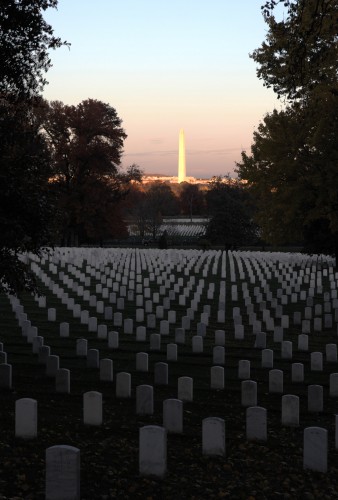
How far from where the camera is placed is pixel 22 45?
1119 centimetres

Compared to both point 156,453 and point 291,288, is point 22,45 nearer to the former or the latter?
point 156,453

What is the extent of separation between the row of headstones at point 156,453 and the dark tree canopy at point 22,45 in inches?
254

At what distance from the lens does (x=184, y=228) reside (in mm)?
106375

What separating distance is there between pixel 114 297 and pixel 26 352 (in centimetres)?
910

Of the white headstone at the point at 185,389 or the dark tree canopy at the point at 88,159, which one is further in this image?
the dark tree canopy at the point at 88,159

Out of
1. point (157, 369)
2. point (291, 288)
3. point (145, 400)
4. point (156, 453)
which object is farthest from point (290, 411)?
point (291, 288)

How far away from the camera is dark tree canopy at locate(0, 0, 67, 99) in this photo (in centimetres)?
1062

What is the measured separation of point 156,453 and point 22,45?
23.1 feet

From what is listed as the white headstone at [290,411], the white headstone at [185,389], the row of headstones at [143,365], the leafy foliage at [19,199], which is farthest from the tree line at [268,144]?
the white headstone at [290,411]

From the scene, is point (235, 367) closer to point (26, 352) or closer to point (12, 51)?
point (26, 352)

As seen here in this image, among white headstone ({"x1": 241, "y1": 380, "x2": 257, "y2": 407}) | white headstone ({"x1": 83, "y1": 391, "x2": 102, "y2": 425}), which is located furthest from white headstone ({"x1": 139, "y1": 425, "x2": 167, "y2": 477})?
white headstone ({"x1": 241, "y1": 380, "x2": 257, "y2": 407})

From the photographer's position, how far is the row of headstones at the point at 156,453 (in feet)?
21.0

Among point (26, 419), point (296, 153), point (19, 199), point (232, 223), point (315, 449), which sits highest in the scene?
point (296, 153)

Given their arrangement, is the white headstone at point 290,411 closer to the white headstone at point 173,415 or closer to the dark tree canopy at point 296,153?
the white headstone at point 173,415
